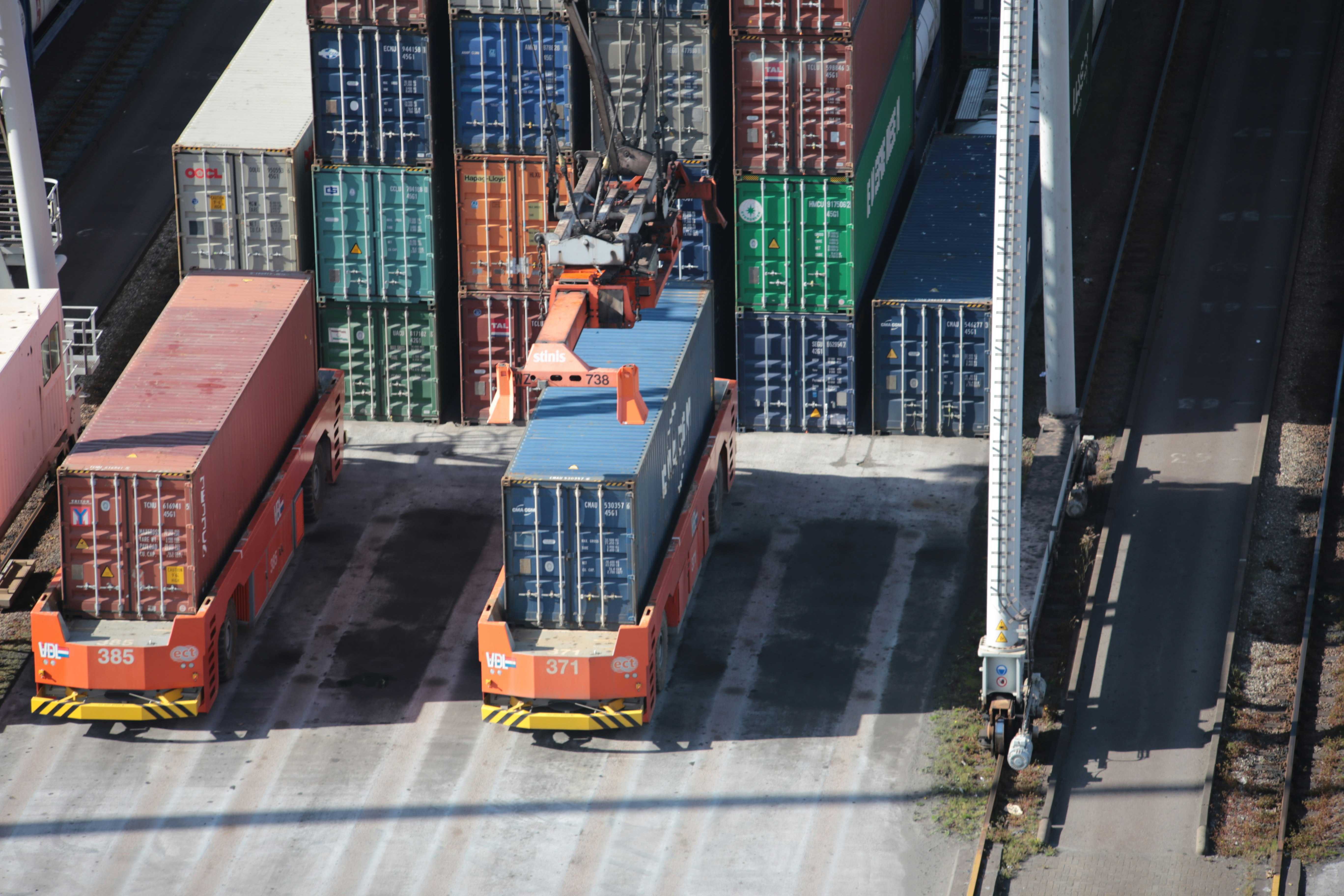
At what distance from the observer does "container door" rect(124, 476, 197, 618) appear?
32.7m

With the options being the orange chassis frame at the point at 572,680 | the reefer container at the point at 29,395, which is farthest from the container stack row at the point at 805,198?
the reefer container at the point at 29,395

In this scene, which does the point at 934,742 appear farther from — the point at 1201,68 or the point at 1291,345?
the point at 1201,68

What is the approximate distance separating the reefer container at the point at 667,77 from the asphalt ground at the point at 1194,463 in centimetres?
1056

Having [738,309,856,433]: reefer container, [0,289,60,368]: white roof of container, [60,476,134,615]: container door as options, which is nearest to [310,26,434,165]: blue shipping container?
[0,289,60,368]: white roof of container

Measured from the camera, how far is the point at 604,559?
32.4m

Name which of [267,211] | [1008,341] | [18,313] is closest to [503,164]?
[267,211]

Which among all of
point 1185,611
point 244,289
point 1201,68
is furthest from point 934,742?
point 1201,68

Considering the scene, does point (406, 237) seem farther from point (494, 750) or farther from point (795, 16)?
point (494, 750)

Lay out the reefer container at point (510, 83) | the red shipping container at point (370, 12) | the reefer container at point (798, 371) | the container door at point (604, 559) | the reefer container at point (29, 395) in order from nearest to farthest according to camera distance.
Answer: the container door at point (604, 559), the reefer container at point (29, 395), the reefer container at point (510, 83), the red shipping container at point (370, 12), the reefer container at point (798, 371)

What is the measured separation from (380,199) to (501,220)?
2477 millimetres

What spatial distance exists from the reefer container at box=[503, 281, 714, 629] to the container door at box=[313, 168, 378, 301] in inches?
349

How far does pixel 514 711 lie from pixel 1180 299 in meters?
21.1

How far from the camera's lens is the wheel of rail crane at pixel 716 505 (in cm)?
3881

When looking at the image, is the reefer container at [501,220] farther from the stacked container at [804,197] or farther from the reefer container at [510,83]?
the stacked container at [804,197]
